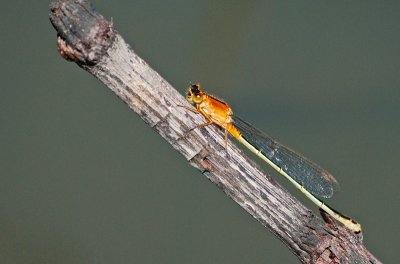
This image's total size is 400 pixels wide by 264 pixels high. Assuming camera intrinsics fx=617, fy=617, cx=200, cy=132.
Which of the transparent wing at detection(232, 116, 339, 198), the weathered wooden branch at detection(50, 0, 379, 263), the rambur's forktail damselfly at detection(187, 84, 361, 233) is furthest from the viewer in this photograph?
the transparent wing at detection(232, 116, 339, 198)

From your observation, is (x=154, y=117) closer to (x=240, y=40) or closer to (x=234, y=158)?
(x=234, y=158)

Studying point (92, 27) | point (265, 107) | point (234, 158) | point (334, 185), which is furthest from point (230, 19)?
point (92, 27)

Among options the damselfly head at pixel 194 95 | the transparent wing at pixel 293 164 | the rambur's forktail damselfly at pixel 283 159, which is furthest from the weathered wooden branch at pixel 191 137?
the transparent wing at pixel 293 164

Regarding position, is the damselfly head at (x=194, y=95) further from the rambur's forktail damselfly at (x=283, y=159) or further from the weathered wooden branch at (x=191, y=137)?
the weathered wooden branch at (x=191, y=137)

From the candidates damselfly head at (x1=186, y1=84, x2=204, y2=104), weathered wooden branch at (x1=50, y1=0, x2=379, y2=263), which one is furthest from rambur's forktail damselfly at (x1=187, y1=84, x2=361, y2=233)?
weathered wooden branch at (x1=50, y1=0, x2=379, y2=263)

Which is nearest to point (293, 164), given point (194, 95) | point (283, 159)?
point (283, 159)

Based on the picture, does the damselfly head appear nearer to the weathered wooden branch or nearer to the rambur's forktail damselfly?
the rambur's forktail damselfly

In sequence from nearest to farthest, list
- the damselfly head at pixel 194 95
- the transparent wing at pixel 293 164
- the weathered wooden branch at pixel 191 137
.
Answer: the weathered wooden branch at pixel 191 137
the damselfly head at pixel 194 95
the transparent wing at pixel 293 164

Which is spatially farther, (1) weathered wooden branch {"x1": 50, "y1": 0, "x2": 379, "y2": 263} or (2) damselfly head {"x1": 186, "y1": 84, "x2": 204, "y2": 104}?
(2) damselfly head {"x1": 186, "y1": 84, "x2": 204, "y2": 104}
